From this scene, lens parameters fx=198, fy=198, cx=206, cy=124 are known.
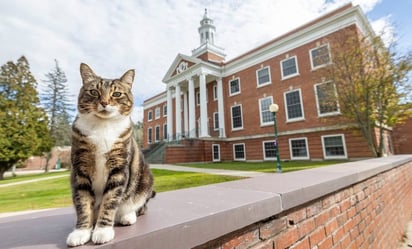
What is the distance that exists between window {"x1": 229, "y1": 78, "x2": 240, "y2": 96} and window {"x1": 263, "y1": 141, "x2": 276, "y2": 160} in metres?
6.11

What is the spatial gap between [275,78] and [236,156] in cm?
811

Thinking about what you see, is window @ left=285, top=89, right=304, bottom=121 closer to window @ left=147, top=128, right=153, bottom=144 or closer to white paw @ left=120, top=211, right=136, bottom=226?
white paw @ left=120, top=211, right=136, bottom=226

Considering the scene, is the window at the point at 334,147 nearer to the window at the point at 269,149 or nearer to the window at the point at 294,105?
the window at the point at 294,105

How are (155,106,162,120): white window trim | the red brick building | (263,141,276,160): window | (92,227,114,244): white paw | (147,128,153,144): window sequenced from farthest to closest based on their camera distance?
(147,128,153,144): window, (155,106,162,120): white window trim, (263,141,276,160): window, the red brick building, (92,227,114,244): white paw

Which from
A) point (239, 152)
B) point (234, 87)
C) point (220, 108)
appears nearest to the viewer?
point (239, 152)

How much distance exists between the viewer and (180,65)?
2344 cm

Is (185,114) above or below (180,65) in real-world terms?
below

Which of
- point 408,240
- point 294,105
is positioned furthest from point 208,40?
point 408,240

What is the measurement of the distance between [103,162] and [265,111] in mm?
17947

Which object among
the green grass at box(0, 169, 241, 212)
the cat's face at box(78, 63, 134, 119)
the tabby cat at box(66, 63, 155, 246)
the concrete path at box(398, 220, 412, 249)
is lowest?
the concrete path at box(398, 220, 412, 249)

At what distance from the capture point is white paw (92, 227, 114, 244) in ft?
2.51

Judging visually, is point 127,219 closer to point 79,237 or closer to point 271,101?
point 79,237

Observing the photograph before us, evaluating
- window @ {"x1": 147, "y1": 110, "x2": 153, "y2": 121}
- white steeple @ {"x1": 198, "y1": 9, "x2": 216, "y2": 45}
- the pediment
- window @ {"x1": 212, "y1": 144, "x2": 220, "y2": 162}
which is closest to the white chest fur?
window @ {"x1": 212, "y1": 144, "x2": 220, "y2": 162}

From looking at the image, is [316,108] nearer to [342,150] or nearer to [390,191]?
[342,150]
